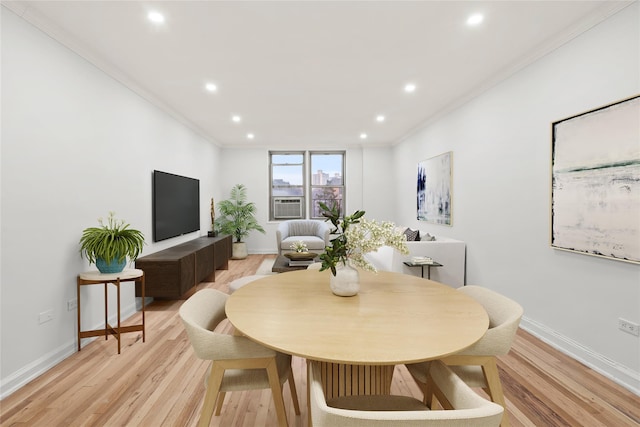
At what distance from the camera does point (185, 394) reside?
2.02 meters

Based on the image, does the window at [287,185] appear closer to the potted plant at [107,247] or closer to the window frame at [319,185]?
the window frame at [319,185]

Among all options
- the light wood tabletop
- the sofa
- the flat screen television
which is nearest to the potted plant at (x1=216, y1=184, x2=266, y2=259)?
the flat screen television

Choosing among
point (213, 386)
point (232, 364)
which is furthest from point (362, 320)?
point (213, 386)

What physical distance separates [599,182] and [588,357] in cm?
134

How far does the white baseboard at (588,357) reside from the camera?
2.04 m

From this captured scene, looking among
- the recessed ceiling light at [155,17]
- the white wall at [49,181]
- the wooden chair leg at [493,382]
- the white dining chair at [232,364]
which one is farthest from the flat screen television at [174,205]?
the wooden chair leg at [493,382]

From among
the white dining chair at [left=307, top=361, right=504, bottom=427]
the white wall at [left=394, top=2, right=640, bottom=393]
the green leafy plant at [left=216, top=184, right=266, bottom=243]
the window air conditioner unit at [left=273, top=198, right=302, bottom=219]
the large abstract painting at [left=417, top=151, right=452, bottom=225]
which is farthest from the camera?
the window air conditioner unit at [left=273, top=198, right=302, bottom=219]

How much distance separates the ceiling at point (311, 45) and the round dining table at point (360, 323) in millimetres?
1985

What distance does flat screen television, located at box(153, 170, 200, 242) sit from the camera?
4.00 m

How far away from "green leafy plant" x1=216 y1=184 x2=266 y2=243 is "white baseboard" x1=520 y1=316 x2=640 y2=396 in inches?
213

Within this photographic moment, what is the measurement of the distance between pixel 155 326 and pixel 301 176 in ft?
16.8

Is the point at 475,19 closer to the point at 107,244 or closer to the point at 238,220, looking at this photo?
the point at 107,244

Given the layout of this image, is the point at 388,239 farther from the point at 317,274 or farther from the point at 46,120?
the point at 46,120

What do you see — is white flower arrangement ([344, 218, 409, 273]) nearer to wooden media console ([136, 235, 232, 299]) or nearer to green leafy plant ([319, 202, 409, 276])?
green leafy plant ([319, 202, 409, 276])
